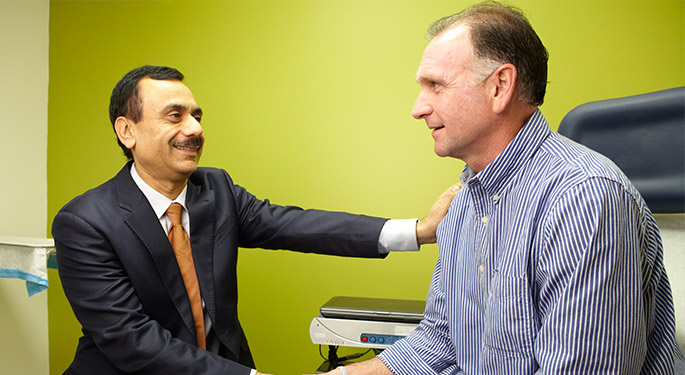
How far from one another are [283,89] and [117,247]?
1336 millimetres

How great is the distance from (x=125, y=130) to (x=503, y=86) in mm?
1160

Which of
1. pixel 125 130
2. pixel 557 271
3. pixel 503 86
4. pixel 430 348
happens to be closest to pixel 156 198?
pixel 125 130

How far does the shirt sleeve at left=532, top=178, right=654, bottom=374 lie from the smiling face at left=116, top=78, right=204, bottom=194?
3.68 ft

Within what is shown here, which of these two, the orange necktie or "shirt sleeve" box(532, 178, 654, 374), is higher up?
"shirt sleeve" box(532, 178, 654, 374)

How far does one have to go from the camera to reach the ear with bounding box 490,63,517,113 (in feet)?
3.51

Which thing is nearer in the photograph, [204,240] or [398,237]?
[204,240]

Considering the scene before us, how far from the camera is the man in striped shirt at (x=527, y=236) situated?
0.86m

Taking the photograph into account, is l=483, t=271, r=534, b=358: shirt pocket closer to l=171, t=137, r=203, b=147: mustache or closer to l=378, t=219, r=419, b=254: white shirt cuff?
l=378, t=219, r=419, b=254: white shirt cuff

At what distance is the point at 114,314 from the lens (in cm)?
147

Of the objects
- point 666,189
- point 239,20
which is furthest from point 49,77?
point 666,189

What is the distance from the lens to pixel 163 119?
64.6 inches

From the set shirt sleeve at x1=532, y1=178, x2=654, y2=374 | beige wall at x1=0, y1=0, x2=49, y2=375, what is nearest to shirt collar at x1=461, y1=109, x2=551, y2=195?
shirt sleeve at x1=532, y1=178, x2=654, y2=374

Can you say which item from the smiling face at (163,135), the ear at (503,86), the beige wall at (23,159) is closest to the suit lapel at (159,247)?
the smiling face at (163,135)

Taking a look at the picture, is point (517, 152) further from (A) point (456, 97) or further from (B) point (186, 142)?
(B) point (186, 142)
